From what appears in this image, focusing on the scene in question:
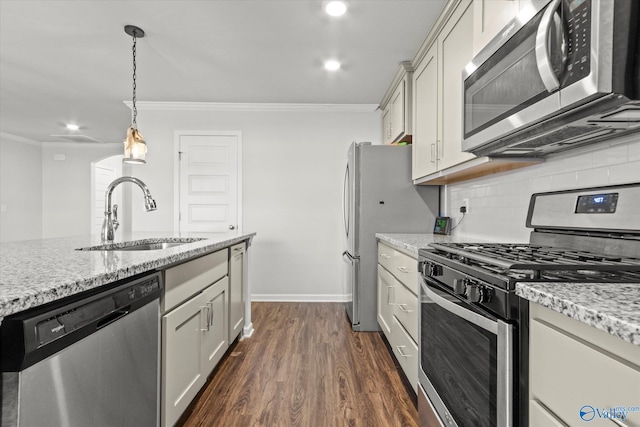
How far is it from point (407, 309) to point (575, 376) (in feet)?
4.42

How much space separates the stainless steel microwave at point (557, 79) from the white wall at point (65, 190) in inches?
268

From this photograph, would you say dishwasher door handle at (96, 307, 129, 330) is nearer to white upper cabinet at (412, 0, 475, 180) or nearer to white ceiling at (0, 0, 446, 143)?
white upper cabinet at (412, 0, 475, 180)

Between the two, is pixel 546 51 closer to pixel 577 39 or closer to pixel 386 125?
pixel 577 39

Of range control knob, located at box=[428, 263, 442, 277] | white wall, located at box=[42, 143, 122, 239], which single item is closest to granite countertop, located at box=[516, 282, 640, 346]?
range control knob, located at box=[428, 263, 442, 277]

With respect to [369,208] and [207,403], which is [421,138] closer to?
[369,208]

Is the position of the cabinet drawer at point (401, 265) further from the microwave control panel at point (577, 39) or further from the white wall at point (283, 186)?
the white wall at point (283, 186)

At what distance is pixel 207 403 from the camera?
1.88 meters

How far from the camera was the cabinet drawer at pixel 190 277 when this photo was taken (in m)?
1.42

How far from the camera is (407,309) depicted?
6.50 feet

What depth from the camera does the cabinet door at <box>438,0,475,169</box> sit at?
6.34ft

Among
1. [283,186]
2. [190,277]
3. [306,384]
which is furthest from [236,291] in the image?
[283,186]

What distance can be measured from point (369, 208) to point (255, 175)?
5.62 ft

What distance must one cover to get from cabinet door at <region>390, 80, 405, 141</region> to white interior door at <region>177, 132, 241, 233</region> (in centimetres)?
183

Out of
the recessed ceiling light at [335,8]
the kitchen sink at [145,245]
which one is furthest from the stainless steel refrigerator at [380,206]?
the kitchen sink at [145,245]
